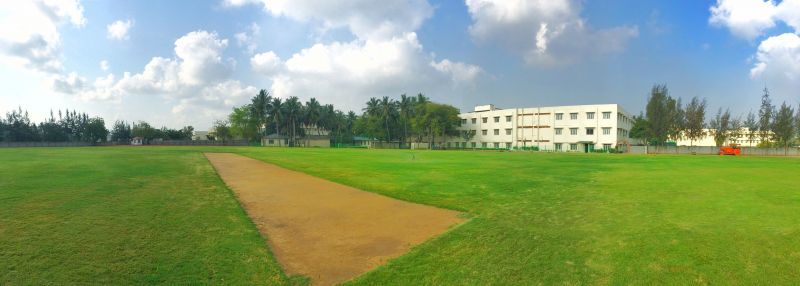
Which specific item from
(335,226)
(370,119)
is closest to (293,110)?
(370,119)

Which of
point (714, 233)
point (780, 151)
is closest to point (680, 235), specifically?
point (714, 233)

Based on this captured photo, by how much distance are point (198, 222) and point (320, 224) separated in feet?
8.92

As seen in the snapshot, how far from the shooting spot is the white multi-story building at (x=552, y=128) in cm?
7456

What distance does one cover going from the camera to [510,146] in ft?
288

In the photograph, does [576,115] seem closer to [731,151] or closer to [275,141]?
[731,151]

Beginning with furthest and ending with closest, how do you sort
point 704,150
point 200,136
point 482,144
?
point 200,136
point 482,144
point 704,150

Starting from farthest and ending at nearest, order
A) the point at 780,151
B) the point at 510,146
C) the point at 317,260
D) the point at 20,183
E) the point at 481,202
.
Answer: the point at 510,146, the point at 780,151, the point at 20,183, the point at 481,202, the point at 317,260

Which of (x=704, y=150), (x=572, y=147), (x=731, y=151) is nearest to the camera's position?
(x=731, y=151)

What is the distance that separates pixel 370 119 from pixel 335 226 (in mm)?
96842

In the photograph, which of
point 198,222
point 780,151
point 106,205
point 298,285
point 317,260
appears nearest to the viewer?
point 298,285

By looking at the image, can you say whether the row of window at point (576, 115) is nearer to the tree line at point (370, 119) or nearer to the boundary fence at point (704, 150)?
the boundary fence at point (704, 150)

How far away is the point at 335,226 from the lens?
8.77m

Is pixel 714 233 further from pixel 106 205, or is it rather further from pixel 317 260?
pixel 106 205

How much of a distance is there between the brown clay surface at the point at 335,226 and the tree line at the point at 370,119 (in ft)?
264
